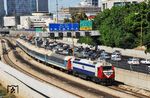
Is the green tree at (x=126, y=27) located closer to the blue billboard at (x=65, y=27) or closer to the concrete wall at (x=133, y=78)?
the blue billboard at (x=65, y=27)

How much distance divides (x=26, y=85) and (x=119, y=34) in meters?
64.4

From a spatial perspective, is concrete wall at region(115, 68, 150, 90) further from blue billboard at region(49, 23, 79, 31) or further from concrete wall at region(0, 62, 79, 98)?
blue billboard at region(49, 23, 79, 31)

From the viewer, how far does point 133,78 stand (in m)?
52.7

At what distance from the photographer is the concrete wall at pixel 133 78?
4980cm

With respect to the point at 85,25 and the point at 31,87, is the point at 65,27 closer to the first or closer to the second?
the point at 85,25

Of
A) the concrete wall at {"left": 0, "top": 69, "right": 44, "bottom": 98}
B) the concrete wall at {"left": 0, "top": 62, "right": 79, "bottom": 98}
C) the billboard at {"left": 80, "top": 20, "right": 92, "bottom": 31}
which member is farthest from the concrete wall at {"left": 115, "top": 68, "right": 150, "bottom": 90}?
the billboard at {"left": 80, "top": 20, "right": 92, "bottom": 31}

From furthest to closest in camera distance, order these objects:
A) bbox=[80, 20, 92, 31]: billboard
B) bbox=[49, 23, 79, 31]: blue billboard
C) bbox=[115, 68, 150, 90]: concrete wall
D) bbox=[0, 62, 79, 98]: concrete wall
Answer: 1. bbox=[80, 20, 92, 31]: billboard
2. bbox=[49, 23, 79, 31]: blue billboard
3. bbox=[115, 68, 150, 90]: concrete wall
4. bbox=[0, 62, 79, 98]: concrete wall

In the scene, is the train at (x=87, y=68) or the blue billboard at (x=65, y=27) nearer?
the train at (x=87, y=68)

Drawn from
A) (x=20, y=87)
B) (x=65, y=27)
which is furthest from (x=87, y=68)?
(x=65, y=27)

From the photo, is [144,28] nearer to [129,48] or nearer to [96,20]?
[129,48]

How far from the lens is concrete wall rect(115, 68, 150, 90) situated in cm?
4980

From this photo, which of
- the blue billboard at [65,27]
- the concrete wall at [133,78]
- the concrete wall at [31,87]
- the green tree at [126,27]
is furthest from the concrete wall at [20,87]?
the blue billboard at [65,27]

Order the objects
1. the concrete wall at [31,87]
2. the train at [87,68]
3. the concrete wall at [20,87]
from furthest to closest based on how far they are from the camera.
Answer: the train at [87,68]
the concrete wall at [20,87]
the concrete wall at [31,87]

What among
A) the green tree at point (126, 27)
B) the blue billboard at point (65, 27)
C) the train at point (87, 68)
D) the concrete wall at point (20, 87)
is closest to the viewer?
the concrete wall at point (20, 87)
